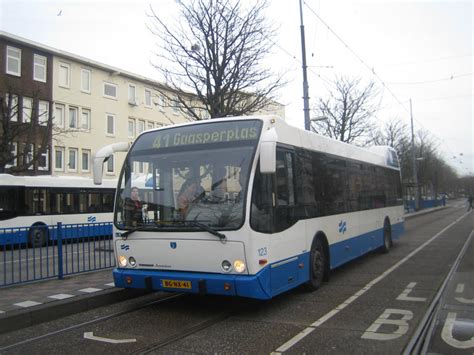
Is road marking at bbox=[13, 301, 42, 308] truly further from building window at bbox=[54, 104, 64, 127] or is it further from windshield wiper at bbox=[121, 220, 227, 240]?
building window at bbox=[54, 104, 64, 127]

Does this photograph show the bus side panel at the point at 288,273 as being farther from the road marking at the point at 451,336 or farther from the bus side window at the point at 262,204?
the road marking at the point at 451,336

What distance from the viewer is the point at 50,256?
8992 millimetres

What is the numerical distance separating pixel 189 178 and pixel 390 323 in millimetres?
3312

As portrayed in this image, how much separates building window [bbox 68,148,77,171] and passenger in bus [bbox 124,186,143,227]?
31.0 meters

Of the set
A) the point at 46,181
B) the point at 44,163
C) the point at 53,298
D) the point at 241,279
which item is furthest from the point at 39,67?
the point at 241,279

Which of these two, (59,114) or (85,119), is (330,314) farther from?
(85,119)

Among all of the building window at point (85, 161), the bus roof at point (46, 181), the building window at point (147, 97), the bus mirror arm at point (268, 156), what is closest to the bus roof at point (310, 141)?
the bus mirror arm at point (268, 156)

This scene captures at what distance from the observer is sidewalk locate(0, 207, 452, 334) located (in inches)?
250

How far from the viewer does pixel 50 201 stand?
747 inches

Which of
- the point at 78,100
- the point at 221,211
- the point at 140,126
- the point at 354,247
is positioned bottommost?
the point at 354,247

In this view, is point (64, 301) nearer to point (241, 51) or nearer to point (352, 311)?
point (352, 311)

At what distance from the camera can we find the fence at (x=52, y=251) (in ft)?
27.6

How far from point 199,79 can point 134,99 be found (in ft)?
93.1

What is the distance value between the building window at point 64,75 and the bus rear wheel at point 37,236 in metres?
29.1
